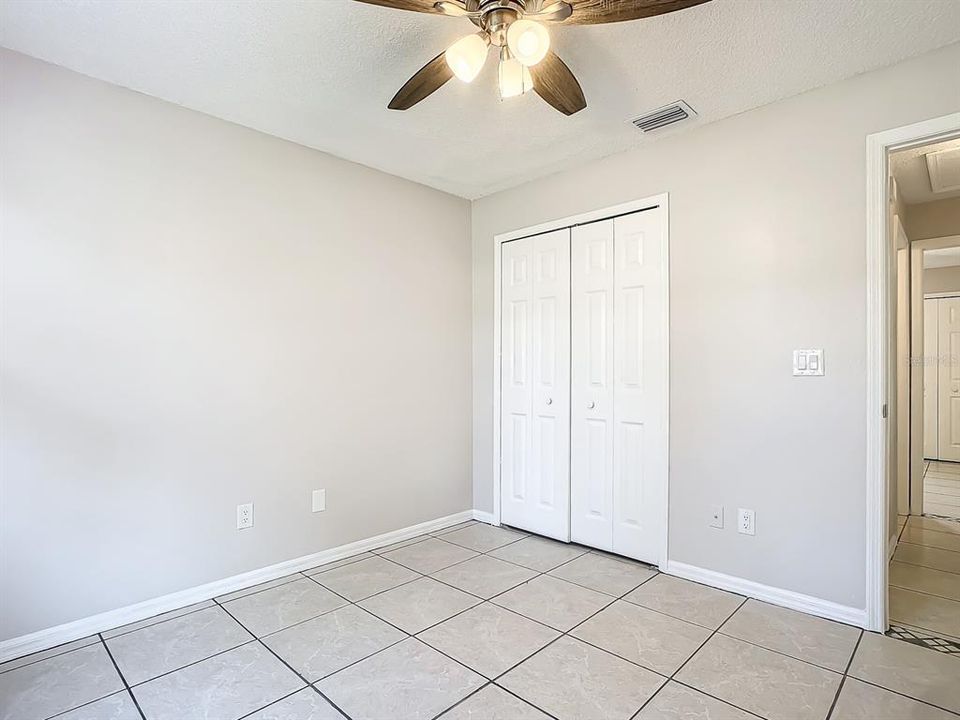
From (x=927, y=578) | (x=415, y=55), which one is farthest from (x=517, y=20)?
(x=927, y=578)

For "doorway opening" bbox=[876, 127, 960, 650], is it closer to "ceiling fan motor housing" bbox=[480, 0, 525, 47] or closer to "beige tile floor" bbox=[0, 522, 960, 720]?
"beige tile floor" bbox=[0, 522, 960, 720]

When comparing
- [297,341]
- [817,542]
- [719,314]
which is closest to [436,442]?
[297,341]

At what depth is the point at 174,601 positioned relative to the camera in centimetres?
250

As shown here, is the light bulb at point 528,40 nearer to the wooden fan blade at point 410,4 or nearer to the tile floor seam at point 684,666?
the wooden fan blade at point 410,4

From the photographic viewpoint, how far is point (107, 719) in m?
1.73

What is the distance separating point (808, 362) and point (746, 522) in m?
0.84

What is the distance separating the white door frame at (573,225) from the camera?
A: 2928mm

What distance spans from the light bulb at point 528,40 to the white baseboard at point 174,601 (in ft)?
8.88

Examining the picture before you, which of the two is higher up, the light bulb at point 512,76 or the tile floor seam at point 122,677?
the light bulb at point 512,76

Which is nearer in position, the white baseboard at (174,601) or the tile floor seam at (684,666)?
the tile floor seam at (684,666)

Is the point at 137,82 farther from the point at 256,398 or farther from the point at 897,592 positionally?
the point at 897,592

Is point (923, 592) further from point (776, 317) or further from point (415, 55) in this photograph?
point (415, 55)

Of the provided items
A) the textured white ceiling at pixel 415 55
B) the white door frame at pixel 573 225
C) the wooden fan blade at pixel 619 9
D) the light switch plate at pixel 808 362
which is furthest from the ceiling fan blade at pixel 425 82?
the light switch plate at pixel 808 362

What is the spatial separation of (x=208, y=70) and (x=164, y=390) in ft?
4.70
